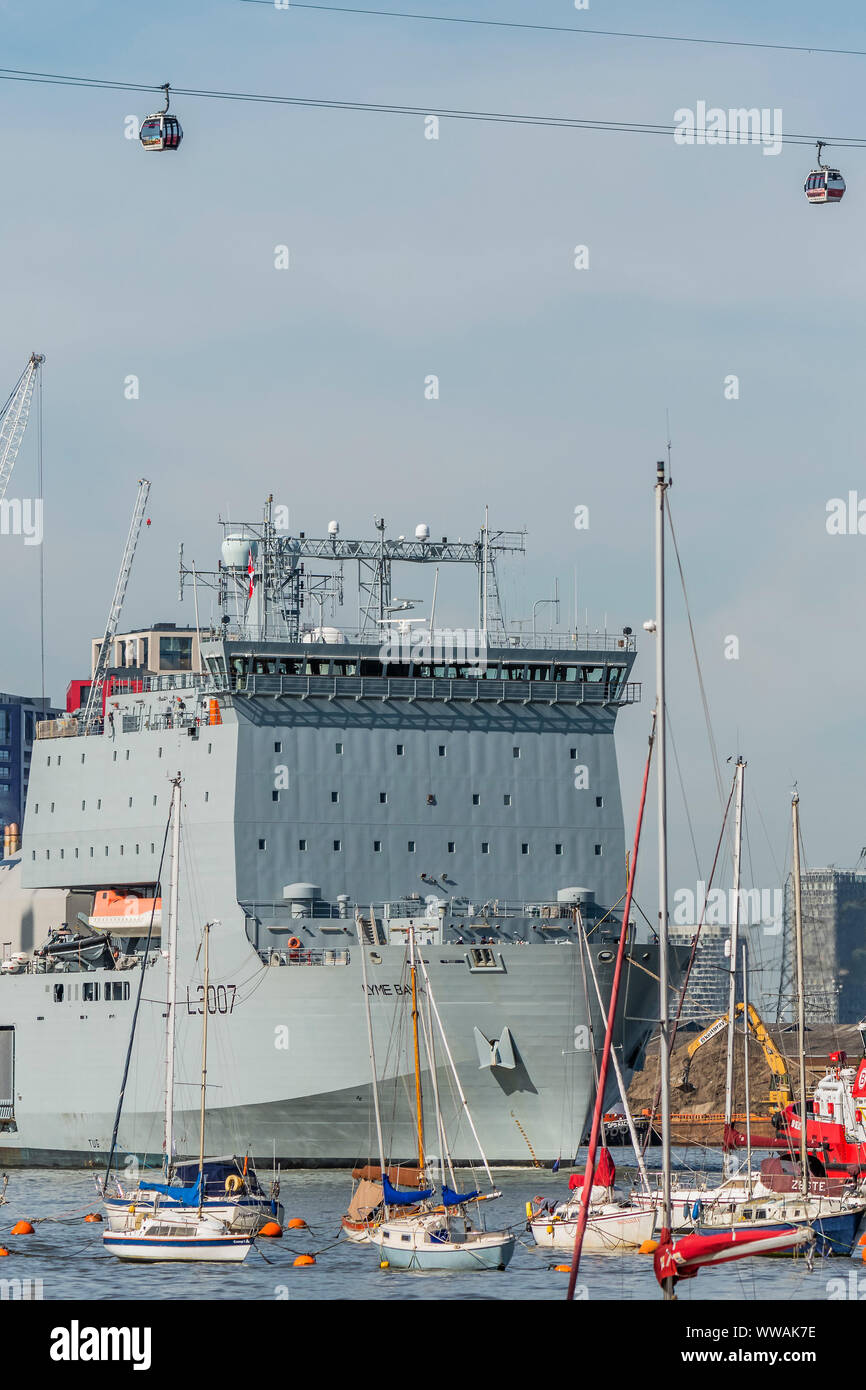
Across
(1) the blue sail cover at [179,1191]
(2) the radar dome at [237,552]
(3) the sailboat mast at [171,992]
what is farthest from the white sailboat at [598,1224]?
(2) the radar dome at [237,552]

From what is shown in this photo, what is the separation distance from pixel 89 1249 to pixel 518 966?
1481 cm

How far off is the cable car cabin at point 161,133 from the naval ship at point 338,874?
17.7 m

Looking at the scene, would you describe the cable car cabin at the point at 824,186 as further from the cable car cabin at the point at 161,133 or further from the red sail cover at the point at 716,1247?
the red sail cover at the point at 716,1247

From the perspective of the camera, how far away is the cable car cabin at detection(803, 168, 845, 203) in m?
46.4

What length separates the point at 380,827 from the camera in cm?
5978

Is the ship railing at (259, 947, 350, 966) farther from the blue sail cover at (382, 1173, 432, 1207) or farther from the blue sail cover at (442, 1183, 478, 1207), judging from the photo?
the blue sail cover at (442, 1183, 478, 1207)

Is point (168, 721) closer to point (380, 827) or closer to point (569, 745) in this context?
point (380, 827)

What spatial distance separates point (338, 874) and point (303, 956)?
294 centimetres

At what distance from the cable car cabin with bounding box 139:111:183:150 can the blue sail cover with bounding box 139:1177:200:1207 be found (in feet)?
71.2

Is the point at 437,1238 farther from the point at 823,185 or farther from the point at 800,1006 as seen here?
the point at 823,185

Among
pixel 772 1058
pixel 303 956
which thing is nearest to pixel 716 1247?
pixel 303 956

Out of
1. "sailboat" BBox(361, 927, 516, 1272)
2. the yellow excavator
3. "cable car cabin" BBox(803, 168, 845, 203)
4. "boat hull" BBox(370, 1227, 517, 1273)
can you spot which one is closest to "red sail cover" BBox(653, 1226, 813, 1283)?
"boat hull" BBox(370, 1227, 517, 1273)

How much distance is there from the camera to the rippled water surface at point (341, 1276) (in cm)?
3788
